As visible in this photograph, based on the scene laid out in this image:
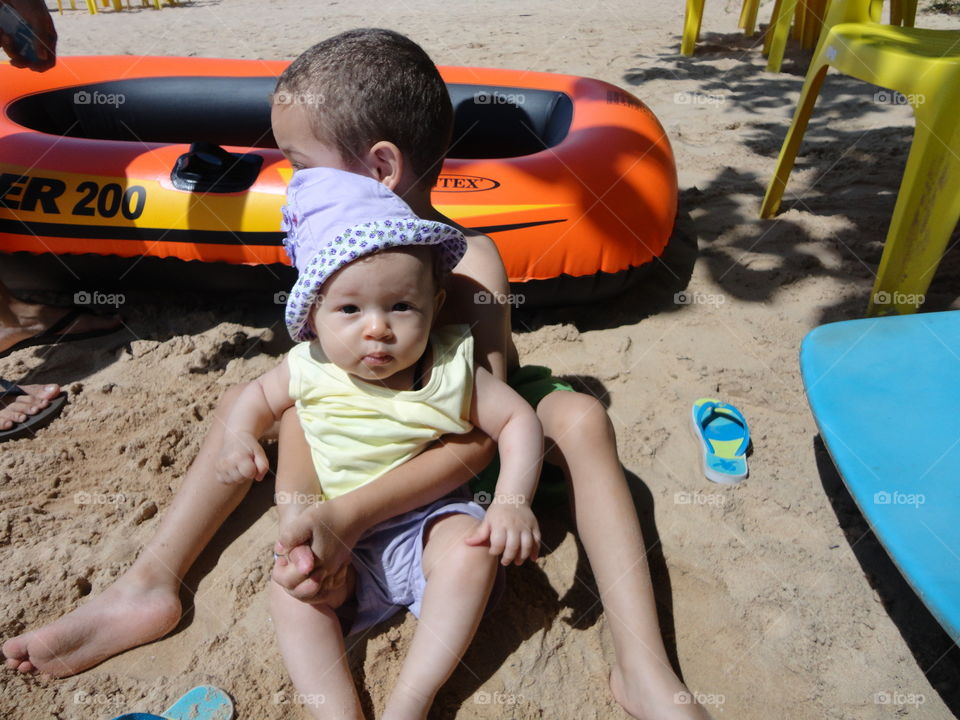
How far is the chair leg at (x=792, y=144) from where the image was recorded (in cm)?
302

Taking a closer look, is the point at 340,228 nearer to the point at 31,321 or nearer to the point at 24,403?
the point at 24,403

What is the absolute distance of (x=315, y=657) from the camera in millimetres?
1419

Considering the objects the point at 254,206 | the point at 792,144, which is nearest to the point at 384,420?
the point at 254,206

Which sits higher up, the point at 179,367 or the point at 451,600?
the point at 451,600

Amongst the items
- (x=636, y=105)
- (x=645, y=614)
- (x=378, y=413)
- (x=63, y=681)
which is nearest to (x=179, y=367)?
(x=63, y=681)

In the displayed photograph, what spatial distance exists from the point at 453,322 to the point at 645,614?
766 mm

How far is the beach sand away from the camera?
1528mm

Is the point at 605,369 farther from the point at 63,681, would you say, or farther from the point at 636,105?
the point at 63,681

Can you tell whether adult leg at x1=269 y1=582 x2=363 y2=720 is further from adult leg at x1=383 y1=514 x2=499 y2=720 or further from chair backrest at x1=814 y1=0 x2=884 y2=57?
chair backrest at x1=814 y1=0 x2=884 y2=57

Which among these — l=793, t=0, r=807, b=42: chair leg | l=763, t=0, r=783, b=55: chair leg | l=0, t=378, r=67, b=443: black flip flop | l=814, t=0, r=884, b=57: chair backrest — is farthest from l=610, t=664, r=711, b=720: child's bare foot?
l=793, t=0, r=807, b=42: chair leg

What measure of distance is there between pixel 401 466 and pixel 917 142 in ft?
6.59

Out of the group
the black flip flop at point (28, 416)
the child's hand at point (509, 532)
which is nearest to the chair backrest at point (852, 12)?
the child's hand at point (509, 532)

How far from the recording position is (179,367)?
2.47 m

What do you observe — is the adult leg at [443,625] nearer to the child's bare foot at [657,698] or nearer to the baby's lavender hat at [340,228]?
the child's bare foot at [657,698]
